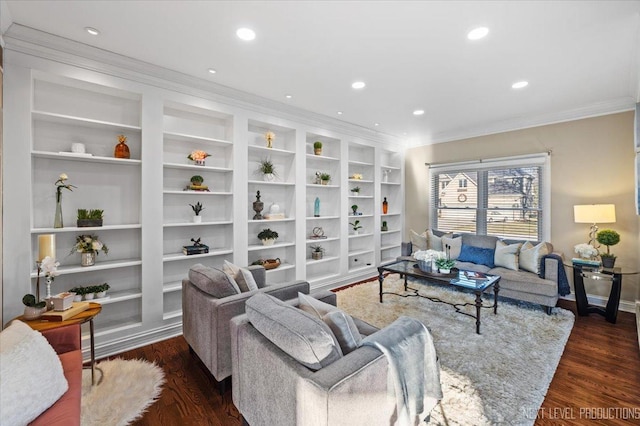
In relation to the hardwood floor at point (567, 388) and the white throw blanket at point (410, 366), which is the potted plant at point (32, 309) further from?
the white throw blanket at point (410, 366)

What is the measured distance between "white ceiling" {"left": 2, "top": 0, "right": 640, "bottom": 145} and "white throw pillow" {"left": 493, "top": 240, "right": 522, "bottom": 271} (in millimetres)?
2052

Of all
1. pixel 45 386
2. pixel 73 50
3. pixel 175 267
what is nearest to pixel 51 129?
pixel 73 50

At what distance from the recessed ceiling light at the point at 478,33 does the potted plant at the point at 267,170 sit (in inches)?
111

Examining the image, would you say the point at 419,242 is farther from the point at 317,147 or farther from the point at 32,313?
the point at 32,313

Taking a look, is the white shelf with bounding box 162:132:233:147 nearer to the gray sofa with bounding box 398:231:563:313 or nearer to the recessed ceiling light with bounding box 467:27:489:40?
the recessed ceiling light with bounding box 467:27:489:40

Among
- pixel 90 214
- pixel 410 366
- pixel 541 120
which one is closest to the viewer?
pixel 410 366

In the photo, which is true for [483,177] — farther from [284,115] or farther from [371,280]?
[284,115]

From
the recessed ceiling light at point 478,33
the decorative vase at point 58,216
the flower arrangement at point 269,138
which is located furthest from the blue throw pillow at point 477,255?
the decorative vase at point 58,216

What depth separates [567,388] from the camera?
2.19m

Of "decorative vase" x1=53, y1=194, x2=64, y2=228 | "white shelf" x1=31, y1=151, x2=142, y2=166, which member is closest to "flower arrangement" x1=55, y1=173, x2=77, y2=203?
"decorative vase" x1=53, y1=194, x2=64, y2=228

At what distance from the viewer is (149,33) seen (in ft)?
7.80

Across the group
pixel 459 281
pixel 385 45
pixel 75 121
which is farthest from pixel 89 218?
pixel 459 281

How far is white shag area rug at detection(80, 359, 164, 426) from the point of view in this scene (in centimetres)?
189

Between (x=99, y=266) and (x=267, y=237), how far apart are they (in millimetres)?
1954
